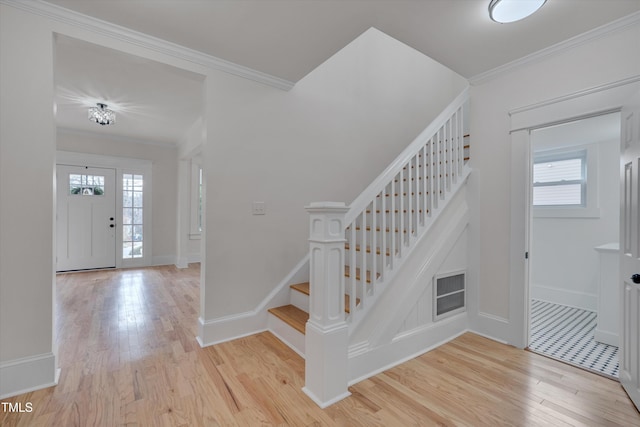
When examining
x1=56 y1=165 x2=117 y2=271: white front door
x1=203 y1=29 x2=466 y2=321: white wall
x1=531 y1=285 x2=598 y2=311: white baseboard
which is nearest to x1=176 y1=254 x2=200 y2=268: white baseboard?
x1=56 y1=165 x2=117 y2=271: white front door

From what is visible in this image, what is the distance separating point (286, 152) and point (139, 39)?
4.64 feet

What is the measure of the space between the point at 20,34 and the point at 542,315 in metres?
5.29

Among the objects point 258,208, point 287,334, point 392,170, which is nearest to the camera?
point 392,170

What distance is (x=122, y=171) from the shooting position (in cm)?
548

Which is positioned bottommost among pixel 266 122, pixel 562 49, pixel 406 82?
pixel 266 122

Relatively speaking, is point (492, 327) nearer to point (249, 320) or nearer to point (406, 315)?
point (406, 315)

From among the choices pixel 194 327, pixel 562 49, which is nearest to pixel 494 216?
pixel 562 49

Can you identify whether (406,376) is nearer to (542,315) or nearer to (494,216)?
(494,216)

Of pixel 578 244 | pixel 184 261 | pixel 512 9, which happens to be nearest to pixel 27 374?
pixel 512 9

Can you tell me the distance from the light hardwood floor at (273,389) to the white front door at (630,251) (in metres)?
0.19

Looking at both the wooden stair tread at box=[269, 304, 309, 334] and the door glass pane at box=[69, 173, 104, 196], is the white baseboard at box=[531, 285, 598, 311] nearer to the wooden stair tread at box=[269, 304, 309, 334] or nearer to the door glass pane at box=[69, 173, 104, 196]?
the wooden stair tread at box=[269, 304, 309, 334]

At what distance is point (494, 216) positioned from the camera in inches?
101

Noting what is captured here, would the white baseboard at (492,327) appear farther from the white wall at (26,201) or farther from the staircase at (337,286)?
the white wall at (26,201)

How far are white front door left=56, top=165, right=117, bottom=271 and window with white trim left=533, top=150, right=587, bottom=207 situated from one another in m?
7.38
